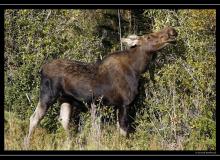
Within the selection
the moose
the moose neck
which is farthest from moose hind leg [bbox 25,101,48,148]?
the moose neck

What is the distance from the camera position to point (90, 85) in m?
11.9

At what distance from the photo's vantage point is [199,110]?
12.2 metres

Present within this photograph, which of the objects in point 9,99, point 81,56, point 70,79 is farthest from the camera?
point 81,56

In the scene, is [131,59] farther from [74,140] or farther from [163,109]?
[74,140]

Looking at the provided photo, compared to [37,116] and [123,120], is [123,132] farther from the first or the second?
[37,116]

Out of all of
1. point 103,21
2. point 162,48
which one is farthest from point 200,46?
point 103,21

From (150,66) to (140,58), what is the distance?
0.89 m

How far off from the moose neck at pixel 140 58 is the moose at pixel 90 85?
0.11 meters

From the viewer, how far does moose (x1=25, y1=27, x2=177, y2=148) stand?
1180 cm

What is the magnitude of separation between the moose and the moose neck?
0.36ft

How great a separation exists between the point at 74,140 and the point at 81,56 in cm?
319

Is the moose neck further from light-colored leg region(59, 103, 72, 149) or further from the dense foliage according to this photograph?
light-colored leg region(59, 103, 72, 149)

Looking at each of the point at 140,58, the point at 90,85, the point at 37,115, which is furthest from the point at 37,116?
the point at 140,58
